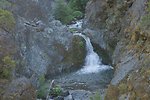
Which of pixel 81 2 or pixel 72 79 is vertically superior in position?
pixel 81 2

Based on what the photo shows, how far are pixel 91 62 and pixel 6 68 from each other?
852cm

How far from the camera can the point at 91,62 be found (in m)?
19.5

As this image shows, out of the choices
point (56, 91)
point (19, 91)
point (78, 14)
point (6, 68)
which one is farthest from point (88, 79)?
point (78, 14)

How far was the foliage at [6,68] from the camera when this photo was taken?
11.6m

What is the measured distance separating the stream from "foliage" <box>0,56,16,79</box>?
3.79 meters

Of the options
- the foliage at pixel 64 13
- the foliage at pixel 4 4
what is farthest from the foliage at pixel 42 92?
the foliage at pixel 64 13

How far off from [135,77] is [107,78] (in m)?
9.31

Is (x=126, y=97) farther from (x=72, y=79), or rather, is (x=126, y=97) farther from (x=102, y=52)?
(x=102, y=52)

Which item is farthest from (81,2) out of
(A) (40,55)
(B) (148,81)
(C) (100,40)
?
(B) (148,81)

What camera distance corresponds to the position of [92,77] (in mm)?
17062

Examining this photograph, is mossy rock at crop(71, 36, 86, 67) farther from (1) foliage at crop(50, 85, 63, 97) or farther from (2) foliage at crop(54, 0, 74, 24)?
(2) foliage at crop(54, 0, 74, 24)

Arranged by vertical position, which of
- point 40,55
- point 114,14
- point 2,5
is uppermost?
point 2,5

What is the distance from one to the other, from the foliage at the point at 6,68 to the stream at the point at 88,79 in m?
3.79

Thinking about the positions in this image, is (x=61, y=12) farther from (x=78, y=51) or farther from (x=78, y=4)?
(x=78, y=51)
